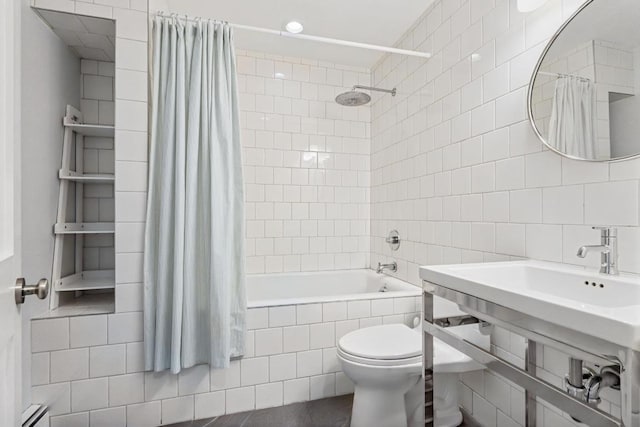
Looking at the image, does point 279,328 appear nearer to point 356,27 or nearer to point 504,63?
point 504,63

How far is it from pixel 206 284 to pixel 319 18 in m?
2.00

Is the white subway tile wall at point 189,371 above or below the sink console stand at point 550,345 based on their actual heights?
below

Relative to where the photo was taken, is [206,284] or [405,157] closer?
[206,284]

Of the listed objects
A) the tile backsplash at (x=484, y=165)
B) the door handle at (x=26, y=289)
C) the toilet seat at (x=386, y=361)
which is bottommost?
the toilet seat at (x=386, y=361)

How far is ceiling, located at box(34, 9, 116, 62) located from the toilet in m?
2.20

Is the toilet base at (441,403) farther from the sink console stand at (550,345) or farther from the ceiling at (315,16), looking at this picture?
the ceiling at (315,16)

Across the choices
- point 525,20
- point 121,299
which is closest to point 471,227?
point 525,20

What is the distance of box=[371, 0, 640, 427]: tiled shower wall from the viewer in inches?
50.2

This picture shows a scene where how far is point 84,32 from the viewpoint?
6.28 feet

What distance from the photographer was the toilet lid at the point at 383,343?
5.13 ft

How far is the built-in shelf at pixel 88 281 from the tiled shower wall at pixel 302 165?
3.46 ft

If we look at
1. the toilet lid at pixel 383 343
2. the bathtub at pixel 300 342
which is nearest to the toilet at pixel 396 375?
the toilet lid at pixel 383 343

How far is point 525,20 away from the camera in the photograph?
1.50 metres

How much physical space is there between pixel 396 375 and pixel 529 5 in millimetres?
1769
